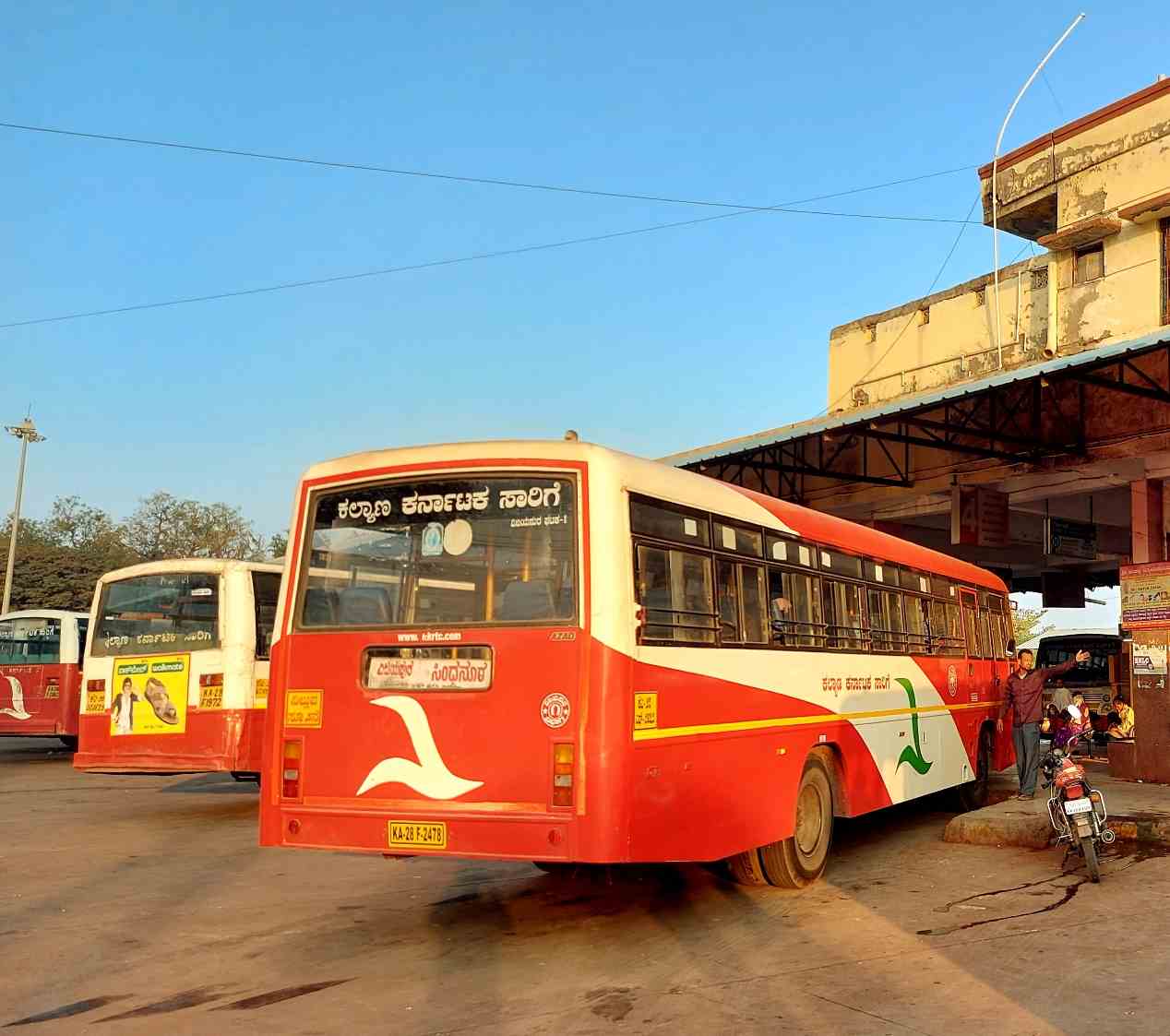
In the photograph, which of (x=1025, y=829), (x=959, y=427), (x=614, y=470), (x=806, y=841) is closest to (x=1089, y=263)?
(x=959, y=427)

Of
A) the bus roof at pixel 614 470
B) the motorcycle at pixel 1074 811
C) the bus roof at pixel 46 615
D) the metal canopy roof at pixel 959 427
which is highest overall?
the metal canopy roof at pixel 959 427

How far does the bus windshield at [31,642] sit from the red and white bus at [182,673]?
749 cm

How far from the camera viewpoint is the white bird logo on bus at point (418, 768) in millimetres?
6875

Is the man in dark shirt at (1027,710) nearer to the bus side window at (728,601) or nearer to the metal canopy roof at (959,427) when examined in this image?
the metal canopy roof at (959,427)

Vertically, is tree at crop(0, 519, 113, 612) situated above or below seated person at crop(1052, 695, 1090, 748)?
above

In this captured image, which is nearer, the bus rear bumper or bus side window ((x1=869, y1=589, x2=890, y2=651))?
the bus rear bumper

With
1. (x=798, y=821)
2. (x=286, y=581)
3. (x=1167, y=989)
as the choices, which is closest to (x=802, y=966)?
(x=1167, y=989)

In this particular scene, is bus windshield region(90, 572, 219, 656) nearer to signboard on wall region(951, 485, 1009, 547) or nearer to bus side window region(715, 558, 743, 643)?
bus side window region(715, 558, 743, 643)

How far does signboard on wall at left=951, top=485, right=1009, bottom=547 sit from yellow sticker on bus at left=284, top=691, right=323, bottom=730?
49.8 ft

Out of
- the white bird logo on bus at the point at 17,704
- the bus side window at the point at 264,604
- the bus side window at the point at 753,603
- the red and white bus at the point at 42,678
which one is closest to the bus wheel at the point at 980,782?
the bus side window at the point at 753,603

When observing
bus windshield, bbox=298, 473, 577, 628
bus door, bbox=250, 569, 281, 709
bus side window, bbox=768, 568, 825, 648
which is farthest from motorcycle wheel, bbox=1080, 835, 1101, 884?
bus door, bbox=250, 569, 281, 709

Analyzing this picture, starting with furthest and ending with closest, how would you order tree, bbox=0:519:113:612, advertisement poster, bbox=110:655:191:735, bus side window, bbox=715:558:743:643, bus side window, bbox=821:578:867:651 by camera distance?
tree, bbox=0:519:113:612
advertisement poster, bbox=110:655:191:735
bus side window, bbox=821:578:867:651
bus side window, bbox=715:558:743:643

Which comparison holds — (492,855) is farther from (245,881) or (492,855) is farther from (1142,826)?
(1142,826)

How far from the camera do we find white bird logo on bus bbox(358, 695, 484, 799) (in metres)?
6.88
